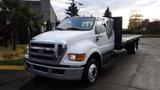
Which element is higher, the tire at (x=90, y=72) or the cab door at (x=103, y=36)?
the cab door at (x=103, y=36)

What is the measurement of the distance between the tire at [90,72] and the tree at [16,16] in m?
8.21

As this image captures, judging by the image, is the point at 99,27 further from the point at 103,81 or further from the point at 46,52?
the point at 46,52

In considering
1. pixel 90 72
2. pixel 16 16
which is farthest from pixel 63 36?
pixel 16 16

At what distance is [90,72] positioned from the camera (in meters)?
7.13

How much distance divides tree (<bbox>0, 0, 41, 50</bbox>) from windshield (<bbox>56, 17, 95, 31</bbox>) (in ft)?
21.6

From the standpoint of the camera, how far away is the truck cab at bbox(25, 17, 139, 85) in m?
6.38

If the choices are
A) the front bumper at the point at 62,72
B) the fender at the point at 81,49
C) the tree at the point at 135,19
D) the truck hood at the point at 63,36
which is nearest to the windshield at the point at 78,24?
the truck hood at the point at 63,36

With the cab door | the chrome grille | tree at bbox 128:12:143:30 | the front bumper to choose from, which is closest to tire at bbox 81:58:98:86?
the front bumper

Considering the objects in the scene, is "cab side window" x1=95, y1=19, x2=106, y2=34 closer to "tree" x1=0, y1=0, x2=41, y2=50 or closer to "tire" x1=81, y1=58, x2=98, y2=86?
"tire" x1=81, y1=58, x2=98, y2=86

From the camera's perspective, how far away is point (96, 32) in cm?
779

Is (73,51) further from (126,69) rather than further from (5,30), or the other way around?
(5,30)

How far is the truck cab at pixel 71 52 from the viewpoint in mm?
6375

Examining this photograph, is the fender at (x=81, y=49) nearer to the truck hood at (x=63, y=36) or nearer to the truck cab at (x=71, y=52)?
the truck cab at (x=71, y=52)

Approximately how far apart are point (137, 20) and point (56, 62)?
3381 inches
